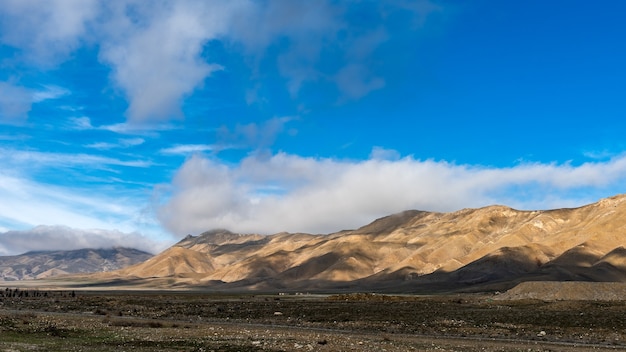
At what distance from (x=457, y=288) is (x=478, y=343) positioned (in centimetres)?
Result: 16504

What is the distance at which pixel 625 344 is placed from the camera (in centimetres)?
3925

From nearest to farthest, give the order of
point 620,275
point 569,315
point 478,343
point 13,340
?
point 13,340, point 478,343, point 569,315, point 620,275

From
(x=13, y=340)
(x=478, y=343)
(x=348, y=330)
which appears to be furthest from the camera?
(x=348, y=330)

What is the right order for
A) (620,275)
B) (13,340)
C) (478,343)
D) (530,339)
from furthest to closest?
(620,275) < (530,339) < (478,343) < (13,340)

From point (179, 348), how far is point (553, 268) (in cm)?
18809

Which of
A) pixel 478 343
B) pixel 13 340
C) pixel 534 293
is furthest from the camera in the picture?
pixel 534 293

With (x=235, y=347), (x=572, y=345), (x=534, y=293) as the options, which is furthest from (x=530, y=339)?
(x=534, y=293)

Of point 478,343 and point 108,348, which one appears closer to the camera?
point 108,348

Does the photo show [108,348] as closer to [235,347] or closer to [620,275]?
[235,347]

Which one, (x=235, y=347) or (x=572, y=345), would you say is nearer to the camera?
(x=235, y=347)

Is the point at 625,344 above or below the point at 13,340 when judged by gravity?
below

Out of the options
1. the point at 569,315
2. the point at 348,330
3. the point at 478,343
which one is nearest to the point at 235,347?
the point at 478,343

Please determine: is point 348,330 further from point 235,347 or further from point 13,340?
point 13,340

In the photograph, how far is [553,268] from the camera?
635ft
